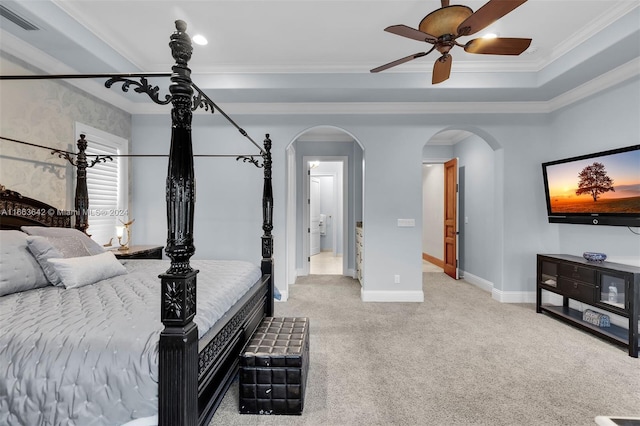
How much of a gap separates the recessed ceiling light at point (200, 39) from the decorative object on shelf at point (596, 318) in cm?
514

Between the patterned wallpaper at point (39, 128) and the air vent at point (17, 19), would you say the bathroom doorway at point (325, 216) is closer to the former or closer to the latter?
the patterned wallpaper at point (39, 128)

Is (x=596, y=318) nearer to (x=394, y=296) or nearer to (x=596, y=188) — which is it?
(x=596, y=188)

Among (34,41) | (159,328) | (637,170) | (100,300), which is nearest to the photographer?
(159,328)

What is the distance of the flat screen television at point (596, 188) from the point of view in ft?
9.87

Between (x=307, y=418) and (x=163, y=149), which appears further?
(x=163, y=149)

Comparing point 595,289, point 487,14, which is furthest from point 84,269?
point 595,289

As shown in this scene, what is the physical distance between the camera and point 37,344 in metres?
1.32

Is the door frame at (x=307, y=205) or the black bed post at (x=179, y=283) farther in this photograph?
the door frame at (x=307, y=205)

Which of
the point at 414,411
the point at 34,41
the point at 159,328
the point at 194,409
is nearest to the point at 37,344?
the point at 159,328

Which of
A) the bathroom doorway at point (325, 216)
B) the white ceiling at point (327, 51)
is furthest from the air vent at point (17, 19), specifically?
the bathroom doorway at point (325, 216)

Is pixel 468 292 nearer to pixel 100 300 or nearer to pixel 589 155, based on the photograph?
pixel 589 155

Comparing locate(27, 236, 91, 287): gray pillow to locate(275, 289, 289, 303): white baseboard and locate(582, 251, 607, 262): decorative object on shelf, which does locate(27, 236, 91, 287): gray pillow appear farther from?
locate(582, 251, 607, 262): decorative object on shelf

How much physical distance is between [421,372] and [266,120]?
12.0 feet

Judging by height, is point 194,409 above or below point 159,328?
below
